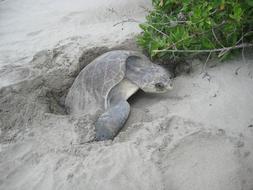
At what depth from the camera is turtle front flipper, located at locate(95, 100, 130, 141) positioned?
6.39 feet

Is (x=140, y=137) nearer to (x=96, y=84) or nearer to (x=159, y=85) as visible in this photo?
(x=159, y=85)

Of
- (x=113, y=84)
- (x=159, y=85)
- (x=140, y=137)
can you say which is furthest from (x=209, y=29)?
(x=140, y=137)

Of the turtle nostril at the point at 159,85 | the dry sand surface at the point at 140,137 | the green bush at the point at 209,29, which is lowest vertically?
the dry sand surface at the point at 140,137

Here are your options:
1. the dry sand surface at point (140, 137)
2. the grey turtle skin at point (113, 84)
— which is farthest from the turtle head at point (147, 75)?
the dry sand surface at point (140, 137)

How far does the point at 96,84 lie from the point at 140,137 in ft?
2.46

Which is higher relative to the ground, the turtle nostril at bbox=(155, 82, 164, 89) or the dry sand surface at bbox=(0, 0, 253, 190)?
the turtle nostril at bbox=(155, 82, 164, 89)

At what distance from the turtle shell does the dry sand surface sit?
0.18 metres

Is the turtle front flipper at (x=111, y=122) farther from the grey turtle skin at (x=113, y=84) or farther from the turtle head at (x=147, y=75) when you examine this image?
the turtle head at (x=147, y=75)

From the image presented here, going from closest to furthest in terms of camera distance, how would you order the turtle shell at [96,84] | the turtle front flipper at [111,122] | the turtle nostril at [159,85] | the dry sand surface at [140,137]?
the dry sand surface at [140,137] → the turtle front flipper at [111,122] → the turtle nostril at [159,85] → the turtle shell at [96,84]

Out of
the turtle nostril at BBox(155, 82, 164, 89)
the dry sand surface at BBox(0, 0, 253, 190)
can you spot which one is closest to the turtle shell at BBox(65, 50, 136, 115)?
the dry sand surface at BBox(0, 0, 253, 190)

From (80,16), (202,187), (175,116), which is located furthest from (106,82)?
(80,16)

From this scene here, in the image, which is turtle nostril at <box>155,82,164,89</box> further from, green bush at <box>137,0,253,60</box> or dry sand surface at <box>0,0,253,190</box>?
green bush at <box>137,0,253,60</box>

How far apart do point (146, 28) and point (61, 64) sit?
3.34 ft

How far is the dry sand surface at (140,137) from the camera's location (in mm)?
1539
